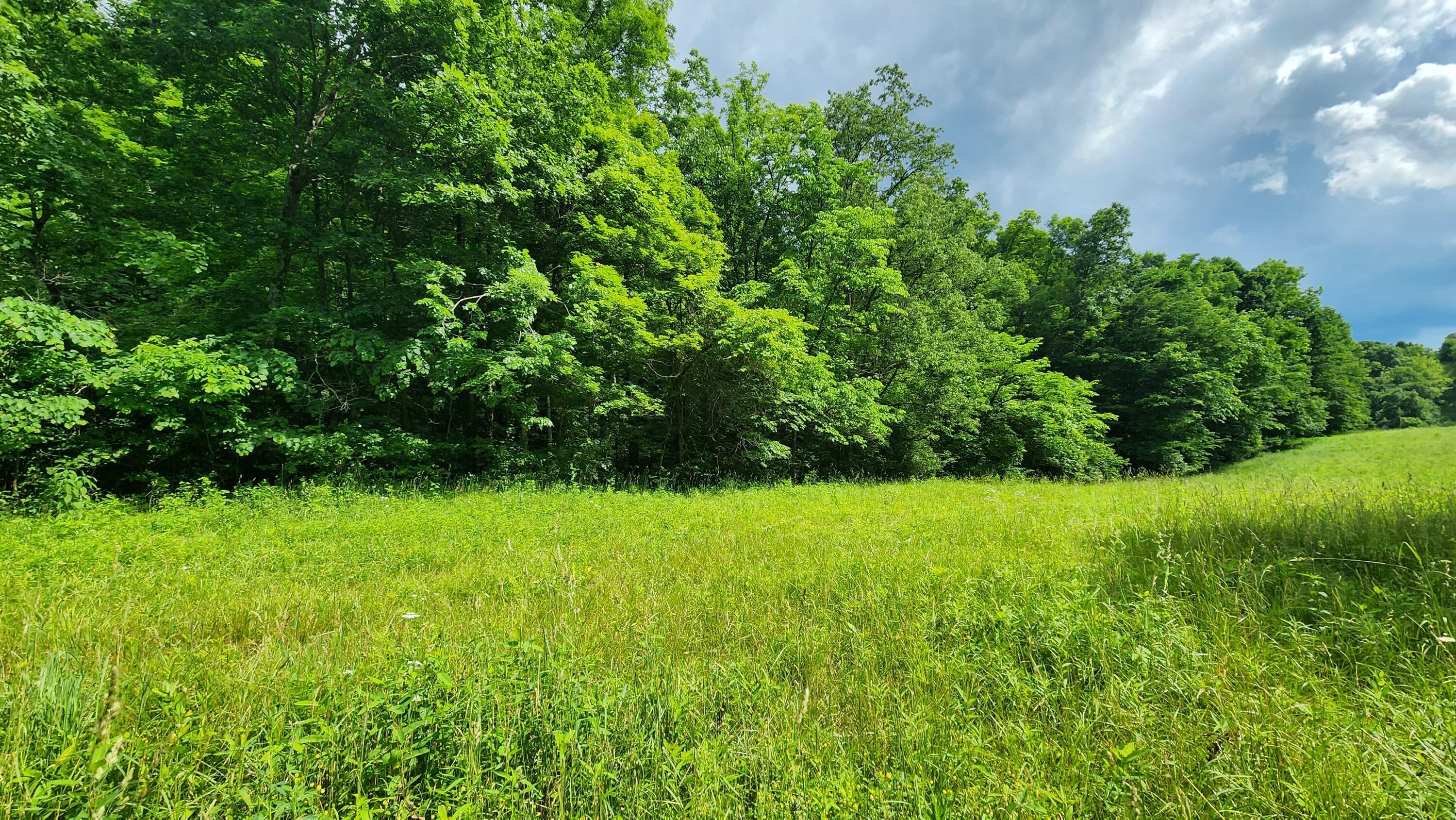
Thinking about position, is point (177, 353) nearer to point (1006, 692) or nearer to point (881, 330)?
point (1006, 692)

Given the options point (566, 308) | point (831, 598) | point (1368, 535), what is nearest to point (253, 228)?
point (566, 308)

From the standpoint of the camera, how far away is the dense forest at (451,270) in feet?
25.1

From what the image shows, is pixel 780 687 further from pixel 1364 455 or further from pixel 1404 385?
pixel 1404 385

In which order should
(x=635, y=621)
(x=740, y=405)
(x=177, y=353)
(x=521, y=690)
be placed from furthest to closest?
(x=740, y=405) < (x=177, y=353) < (x=635, y=621) < (x=521, y=690)

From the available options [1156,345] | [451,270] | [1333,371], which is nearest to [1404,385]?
[1333,371]

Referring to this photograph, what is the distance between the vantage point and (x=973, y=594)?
3.25 metres

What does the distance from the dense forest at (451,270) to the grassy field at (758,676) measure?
466 cm

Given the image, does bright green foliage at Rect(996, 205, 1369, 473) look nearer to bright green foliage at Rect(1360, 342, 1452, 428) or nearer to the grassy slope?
the grassy slope

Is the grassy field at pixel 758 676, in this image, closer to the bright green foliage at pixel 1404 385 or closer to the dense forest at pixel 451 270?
the dense forest at pixel 451 270

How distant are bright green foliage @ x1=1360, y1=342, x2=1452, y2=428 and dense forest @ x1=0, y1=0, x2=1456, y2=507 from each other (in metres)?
54.8

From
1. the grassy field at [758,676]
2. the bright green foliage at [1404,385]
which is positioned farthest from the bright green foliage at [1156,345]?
the bright green foliage at [1404,385]

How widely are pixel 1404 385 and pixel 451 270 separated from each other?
274 ft

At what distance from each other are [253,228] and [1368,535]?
52.8 feet

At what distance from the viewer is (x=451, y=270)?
880cm
